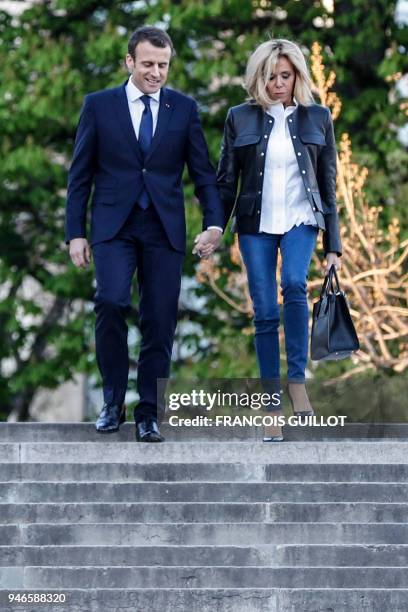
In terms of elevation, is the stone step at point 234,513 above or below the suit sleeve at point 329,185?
below

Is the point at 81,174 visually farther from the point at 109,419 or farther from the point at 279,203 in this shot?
the point at 109,419

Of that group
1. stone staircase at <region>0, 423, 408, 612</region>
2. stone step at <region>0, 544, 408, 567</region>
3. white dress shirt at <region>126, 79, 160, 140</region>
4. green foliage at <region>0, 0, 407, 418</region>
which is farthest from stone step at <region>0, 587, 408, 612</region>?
green foliage at <region>0, 0, 407, 418</region>

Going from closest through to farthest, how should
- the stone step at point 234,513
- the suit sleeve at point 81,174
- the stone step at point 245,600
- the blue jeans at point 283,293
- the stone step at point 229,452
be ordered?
1. the stone step at point 245,600
2. the stone step at point 234,513
3. the stone step at point 229,452
4. the blue jeans at point 283,293
5. the suit sleeve at point 81,174

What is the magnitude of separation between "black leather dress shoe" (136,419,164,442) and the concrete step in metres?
1.25

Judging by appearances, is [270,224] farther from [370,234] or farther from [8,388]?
[8,388]

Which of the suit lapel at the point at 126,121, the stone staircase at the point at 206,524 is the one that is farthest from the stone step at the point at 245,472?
the suit lapel at the point at 126,121

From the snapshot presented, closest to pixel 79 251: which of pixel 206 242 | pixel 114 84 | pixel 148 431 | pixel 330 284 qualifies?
pixel 206 242

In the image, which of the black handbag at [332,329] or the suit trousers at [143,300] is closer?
the black handbag at [332,329]

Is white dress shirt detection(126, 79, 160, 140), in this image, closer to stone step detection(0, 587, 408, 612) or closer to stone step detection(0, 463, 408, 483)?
stone step detection(0, 463, 408, 483)

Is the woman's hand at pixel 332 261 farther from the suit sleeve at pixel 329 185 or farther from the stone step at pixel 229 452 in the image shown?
the stone step at pixel 229 452

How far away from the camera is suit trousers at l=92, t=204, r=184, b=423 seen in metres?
9.41

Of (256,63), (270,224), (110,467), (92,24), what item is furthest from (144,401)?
(92,24)

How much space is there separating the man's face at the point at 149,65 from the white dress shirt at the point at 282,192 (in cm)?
63

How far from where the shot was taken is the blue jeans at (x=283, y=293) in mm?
9375
